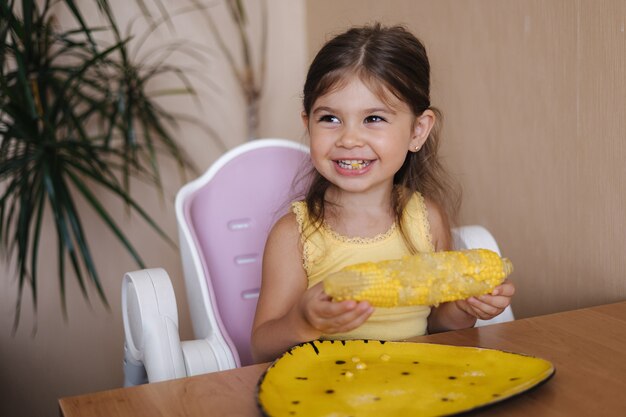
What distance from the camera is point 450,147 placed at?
186 cm

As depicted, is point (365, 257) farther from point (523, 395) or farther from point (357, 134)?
point (523, 395)

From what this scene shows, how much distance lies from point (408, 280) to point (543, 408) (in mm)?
238

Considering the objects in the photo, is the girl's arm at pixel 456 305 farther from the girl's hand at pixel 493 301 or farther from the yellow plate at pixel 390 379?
the yellow plate at pixel 390 379

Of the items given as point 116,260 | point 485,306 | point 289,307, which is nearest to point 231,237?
point 289,307

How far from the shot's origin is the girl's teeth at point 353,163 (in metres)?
1.32

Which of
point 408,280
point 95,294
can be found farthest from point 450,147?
point 95,294

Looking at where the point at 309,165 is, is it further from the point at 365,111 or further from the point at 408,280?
the point at 408,280

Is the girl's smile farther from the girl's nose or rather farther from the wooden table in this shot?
the wooden table

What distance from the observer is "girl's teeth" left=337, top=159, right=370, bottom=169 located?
4.33 feet

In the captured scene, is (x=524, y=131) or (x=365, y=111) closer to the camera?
(x=365, y=111)

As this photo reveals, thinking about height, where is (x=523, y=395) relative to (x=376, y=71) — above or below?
below

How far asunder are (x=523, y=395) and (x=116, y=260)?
1.97 meters

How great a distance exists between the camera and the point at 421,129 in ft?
4.65

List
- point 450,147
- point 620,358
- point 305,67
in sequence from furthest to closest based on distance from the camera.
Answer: point 305,67, point 450,147, point 620,358
